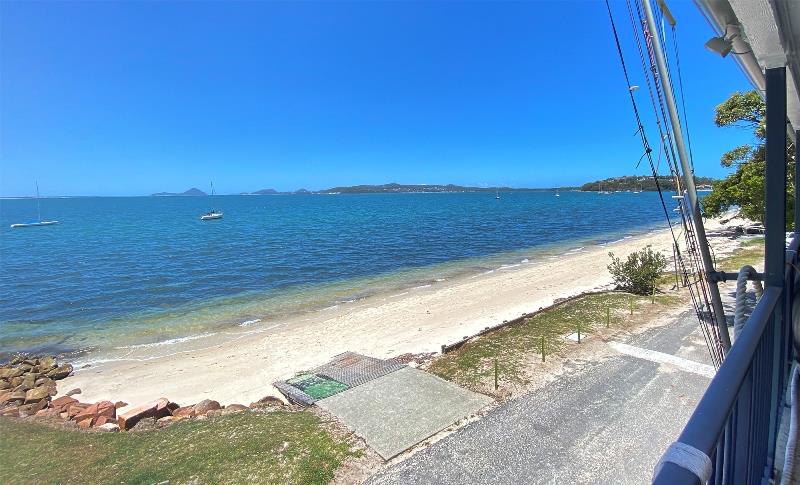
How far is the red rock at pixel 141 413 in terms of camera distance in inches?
305

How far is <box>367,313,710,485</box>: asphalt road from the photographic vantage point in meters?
5.22

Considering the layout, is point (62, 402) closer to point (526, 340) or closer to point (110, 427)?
point (110, 427)

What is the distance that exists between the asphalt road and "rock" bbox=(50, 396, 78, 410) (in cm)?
956

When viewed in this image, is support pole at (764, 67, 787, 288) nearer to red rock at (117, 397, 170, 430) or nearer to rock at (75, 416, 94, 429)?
red rock at (117, 397, 170, 430)

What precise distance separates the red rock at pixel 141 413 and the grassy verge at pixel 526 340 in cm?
571

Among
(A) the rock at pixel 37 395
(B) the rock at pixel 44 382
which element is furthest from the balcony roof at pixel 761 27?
(B) the rock at pixel 44 382

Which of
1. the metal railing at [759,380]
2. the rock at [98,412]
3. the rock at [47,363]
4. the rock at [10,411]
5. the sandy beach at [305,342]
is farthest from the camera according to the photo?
the rock at [47,363]

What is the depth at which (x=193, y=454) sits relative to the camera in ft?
20.2

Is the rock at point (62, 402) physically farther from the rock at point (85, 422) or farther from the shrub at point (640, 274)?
the shrub at point (640, 274)

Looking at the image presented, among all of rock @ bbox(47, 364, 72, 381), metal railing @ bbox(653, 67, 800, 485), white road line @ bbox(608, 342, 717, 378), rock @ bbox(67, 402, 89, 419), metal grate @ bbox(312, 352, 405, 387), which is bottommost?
rock @ bbox(47, 364, 72, 381)

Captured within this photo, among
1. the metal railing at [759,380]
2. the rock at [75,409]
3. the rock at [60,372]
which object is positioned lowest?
the rock at [60,372]

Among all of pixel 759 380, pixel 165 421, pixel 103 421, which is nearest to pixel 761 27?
pixel 759 380

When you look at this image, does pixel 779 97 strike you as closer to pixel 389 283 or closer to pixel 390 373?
pixel 390 373

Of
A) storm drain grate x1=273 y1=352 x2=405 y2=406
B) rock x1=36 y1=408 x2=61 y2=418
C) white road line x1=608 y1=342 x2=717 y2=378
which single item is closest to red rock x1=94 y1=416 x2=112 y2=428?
rock x1=36 y1=408 x2=61 y2=418
